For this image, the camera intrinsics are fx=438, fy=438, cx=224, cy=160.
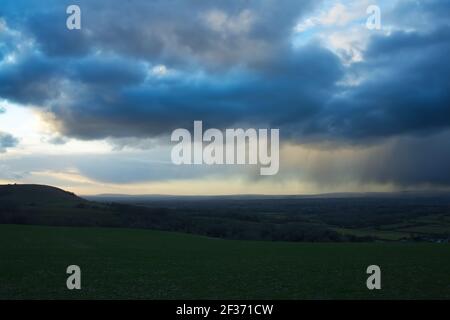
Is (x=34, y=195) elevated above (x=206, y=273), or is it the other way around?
(x=34, y=195)

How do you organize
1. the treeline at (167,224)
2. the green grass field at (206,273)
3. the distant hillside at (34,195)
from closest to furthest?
the green grass field at (206,273) → the treeline at (167,224) → the distant hillside at (34,195)

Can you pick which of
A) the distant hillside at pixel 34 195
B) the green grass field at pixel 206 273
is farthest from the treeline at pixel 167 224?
the green grass field at pixel 206 273

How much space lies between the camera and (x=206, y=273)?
30031 mm

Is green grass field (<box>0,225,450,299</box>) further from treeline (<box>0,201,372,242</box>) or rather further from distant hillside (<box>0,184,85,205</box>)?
distant hillside (<box>0,184,85,205</box>)

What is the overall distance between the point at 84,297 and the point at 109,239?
38309 mm

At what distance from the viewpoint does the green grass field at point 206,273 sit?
880 inches

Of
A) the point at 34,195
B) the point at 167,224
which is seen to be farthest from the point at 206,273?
the point at 34,195

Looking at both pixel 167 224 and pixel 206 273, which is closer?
pixel 206 273

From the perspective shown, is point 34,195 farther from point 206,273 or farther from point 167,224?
point 206,273

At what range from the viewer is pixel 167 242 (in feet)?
188

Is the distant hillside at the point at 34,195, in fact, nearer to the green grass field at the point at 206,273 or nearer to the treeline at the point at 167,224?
the treeline at the point at 167,224
